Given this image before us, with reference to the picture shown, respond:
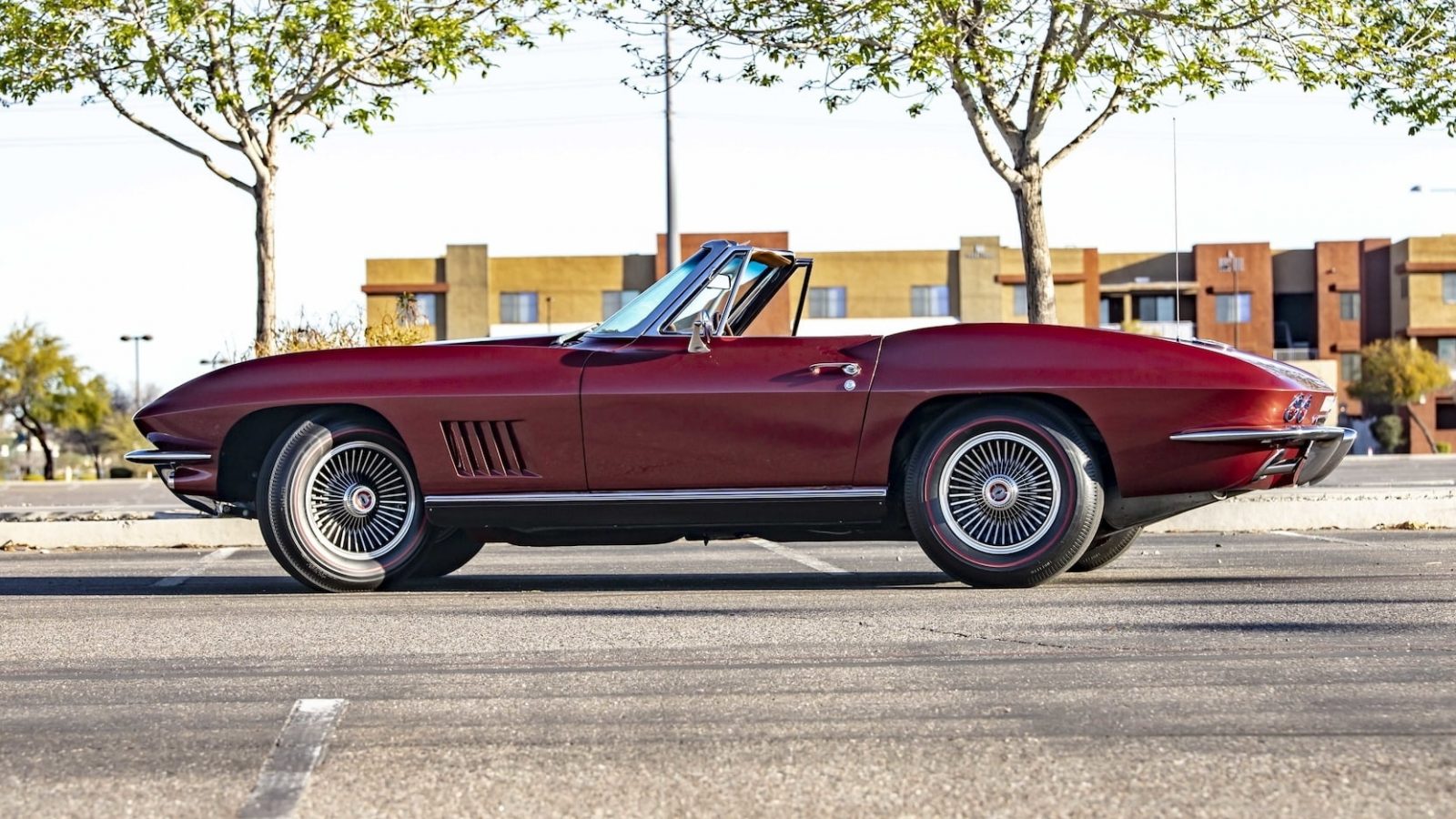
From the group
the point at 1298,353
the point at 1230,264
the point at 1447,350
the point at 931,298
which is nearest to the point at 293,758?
the point at 931,298

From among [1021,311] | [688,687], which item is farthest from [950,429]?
[1021,311]

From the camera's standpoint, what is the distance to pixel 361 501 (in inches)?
284

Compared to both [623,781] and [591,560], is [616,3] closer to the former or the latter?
[591,560]

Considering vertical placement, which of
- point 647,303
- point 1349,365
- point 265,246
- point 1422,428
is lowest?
point 1422,428

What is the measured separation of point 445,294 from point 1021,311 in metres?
24.8

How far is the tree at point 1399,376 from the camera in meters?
72.4

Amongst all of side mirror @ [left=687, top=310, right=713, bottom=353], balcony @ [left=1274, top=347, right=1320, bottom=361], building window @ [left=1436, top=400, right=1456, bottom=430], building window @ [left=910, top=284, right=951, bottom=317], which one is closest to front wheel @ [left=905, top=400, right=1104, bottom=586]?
side mirror @ [left=687, top=310, right=713, bottom=353]

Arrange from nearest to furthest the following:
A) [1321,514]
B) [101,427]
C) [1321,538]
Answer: [1321,538] < [1321,514] < [101,427]

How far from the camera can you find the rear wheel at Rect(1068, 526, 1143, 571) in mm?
7664

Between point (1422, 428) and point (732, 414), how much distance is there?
70487mm

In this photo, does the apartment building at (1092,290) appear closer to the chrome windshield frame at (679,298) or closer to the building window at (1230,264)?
the building window at (1230,264)

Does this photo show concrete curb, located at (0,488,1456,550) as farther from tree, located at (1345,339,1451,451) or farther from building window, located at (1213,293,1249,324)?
building window, located at (1213,293,1249,324)

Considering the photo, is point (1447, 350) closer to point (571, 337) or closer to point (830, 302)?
point (830, 302)

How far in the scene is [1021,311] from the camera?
75688mm
